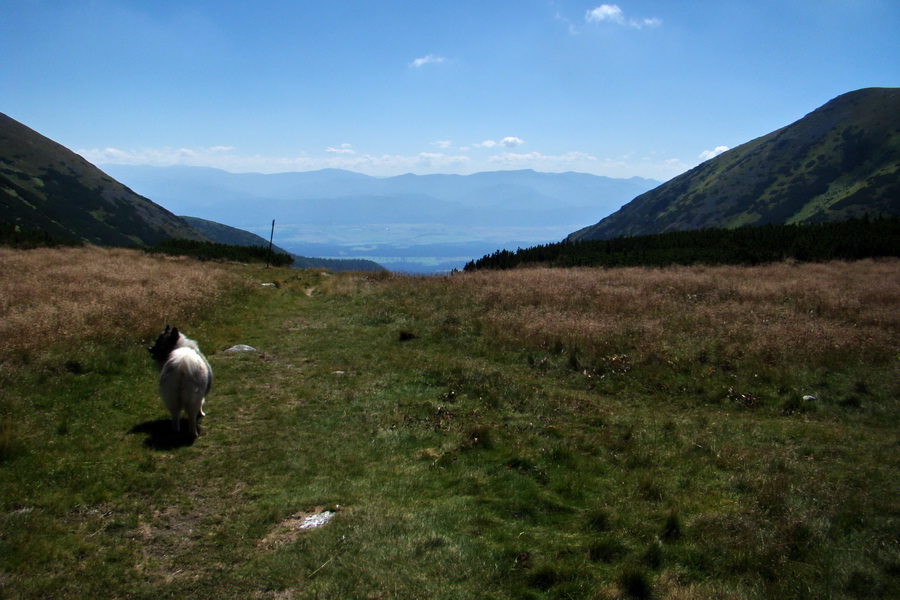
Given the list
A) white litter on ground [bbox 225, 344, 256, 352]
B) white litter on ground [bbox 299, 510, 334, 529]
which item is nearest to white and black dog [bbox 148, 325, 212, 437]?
white litter on ground [bbox 299, 510, 334, 529]

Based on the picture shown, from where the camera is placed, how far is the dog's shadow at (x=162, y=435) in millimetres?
8312

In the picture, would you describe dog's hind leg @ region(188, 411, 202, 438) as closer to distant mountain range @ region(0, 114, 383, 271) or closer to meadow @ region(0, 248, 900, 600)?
meadow @ region(0, 248, 900, 600)

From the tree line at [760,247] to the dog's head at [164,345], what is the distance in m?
34.4

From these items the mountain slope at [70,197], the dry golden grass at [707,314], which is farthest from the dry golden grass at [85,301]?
the mountain slope at [70,197]

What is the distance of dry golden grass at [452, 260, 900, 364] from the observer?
13.5 meters

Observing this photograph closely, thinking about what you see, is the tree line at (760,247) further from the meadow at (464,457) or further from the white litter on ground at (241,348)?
the white litter on ground at (241,348)

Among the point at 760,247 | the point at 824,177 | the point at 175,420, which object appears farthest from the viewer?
the point at 824,177

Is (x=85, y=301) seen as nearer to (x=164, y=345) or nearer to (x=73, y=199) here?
(x=164, y=345)

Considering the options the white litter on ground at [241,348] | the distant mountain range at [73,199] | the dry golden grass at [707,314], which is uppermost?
the distant mountain range at [73,199]

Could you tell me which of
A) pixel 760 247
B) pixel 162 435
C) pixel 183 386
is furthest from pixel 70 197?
pixel 183 386

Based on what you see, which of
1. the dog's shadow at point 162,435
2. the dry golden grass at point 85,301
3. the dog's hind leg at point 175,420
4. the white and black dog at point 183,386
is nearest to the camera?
the dog's shadow at point 162,435

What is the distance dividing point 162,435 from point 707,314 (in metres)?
16.9

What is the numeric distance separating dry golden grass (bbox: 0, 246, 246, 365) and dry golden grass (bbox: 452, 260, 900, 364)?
38.2 ft

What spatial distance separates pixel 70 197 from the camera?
552 feet
